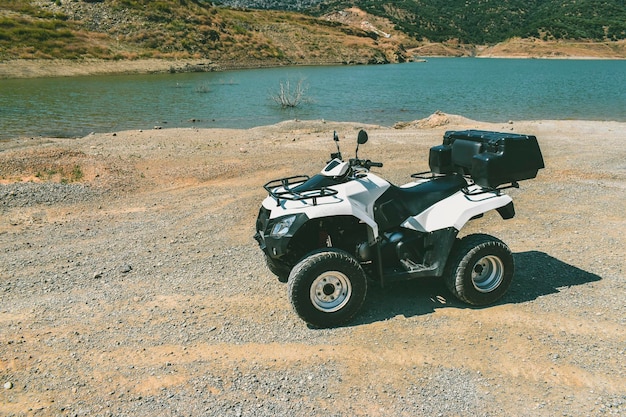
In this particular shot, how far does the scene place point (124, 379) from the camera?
4531mm

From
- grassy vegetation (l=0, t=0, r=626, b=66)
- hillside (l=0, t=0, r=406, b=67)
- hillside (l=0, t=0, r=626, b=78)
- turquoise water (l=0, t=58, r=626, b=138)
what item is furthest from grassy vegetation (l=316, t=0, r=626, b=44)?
turquoise water (l=0, t=58, r=626, b=138)

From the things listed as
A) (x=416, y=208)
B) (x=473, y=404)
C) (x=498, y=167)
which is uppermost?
(x=498, y=167)

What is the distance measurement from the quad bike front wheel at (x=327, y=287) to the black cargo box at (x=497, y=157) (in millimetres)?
1697

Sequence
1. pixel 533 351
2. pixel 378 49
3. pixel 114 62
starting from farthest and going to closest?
pixel 378 49 < pixel 114 62 < pixel 533 351

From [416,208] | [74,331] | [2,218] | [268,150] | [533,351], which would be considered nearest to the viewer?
[533,351]

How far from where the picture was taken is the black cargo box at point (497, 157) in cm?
551

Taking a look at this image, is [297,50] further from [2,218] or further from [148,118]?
[2,218]

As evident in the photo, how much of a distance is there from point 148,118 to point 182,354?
23390 mm

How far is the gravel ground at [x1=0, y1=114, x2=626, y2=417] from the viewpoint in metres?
4.29

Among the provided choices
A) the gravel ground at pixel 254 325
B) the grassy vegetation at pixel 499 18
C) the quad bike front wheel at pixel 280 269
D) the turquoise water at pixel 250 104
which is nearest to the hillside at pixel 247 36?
the grassy vegetation at pixel 499 18

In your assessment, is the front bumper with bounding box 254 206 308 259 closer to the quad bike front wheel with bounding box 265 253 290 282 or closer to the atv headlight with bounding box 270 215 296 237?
the atv headlight with bounding box 270 215 296 237

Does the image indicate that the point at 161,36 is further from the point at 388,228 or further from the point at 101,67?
the point at 388,228

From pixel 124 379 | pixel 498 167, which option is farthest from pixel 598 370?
pixel 124 379

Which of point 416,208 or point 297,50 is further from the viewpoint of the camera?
point 297,50
